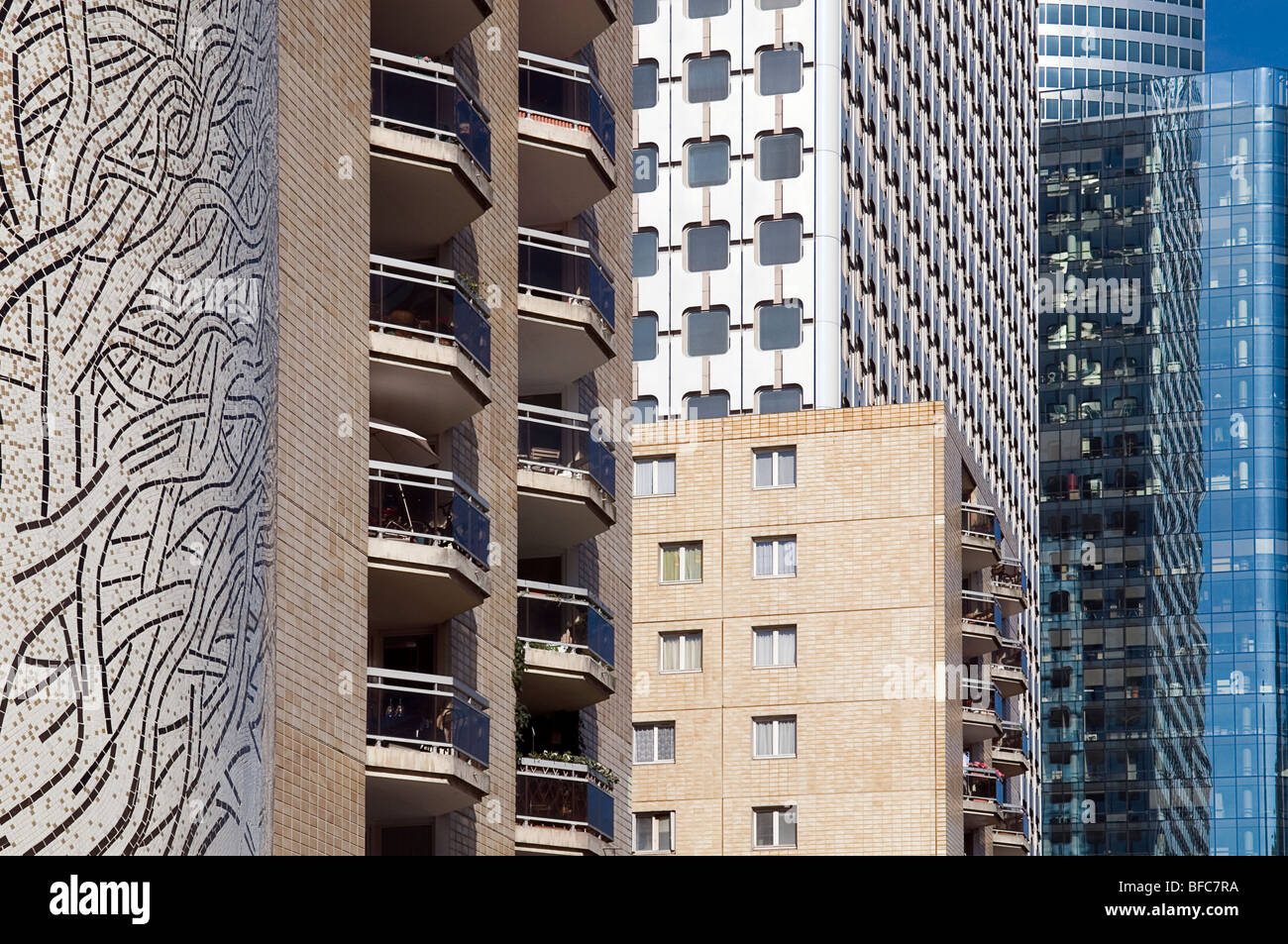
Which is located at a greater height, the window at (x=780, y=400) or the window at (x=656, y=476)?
the window at (x=780, y=400)

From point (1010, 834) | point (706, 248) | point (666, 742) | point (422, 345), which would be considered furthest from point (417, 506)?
point (1010, 834)

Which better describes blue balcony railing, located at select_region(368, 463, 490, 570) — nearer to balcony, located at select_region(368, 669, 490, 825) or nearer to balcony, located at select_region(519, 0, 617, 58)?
balcony, located at select_region(368, 669, 490, 825)

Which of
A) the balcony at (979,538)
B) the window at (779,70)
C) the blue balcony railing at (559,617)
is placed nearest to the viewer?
the blue balcony railing at (559,617)

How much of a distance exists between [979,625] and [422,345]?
4306 centimetres

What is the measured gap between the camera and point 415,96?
113ft

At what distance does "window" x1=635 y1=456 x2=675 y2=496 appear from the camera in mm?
71188

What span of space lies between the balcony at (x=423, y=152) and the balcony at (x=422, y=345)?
1166 millimetres

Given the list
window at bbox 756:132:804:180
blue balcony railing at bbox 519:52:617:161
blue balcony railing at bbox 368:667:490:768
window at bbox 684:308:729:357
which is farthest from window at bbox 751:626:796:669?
blue balcony railing at bbox 368:667:490:768

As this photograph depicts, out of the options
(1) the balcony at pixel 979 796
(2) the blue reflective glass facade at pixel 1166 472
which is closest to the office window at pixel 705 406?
(1) the balcony at pixel 979 796

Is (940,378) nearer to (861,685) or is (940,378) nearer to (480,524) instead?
(861,685)

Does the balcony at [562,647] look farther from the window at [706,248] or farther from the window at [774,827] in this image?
the window at [706,248]

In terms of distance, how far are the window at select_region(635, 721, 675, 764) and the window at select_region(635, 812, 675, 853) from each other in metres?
1.54

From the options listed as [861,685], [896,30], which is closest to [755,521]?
[861,685]

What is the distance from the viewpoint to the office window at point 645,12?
77.7 meters
